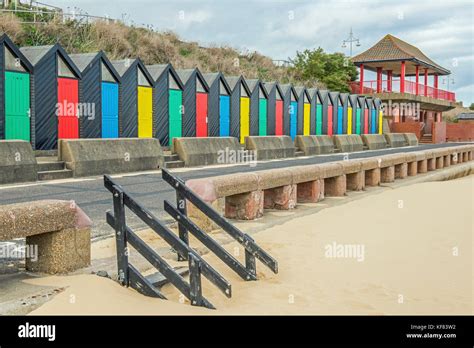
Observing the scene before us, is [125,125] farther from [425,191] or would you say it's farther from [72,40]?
[72,40]

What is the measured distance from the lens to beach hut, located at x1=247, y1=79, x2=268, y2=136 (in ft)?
93.0

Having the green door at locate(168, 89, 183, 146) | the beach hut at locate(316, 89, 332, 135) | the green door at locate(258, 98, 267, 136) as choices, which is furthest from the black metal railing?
the beach hut at locate(316, 89, 332, 135)

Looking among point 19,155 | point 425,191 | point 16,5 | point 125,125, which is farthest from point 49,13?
point 425,191

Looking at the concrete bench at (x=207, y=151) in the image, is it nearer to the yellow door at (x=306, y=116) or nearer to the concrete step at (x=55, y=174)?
the concrete step at (x=55, y=174)

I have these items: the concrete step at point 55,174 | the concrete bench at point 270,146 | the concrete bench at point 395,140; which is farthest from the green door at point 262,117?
the concrete step at point 55,174

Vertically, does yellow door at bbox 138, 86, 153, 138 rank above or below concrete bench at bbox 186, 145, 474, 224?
above

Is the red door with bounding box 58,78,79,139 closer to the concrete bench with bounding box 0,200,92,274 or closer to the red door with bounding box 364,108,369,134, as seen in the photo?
the concrete bench with bounding box 0,200,92,274

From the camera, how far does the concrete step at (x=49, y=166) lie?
47.8 feet

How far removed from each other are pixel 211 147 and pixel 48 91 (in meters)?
5.77

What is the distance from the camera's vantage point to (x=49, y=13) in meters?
38.1

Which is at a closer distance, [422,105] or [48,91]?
[48,91]

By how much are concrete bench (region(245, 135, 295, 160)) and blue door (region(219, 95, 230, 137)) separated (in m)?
2.06

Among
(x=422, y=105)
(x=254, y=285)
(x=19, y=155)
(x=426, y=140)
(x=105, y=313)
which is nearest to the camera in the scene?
(x=105, y=313)

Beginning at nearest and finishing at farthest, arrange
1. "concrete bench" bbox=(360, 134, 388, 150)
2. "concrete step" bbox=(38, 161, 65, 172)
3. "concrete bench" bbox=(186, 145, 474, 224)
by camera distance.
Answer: "concrete bench" bbox=(186, 145, 474, 224)
"concrete step" bbox=(38, 161, 65, 172)
"concrete bench" bbox=(360, 134, 388, 150)
